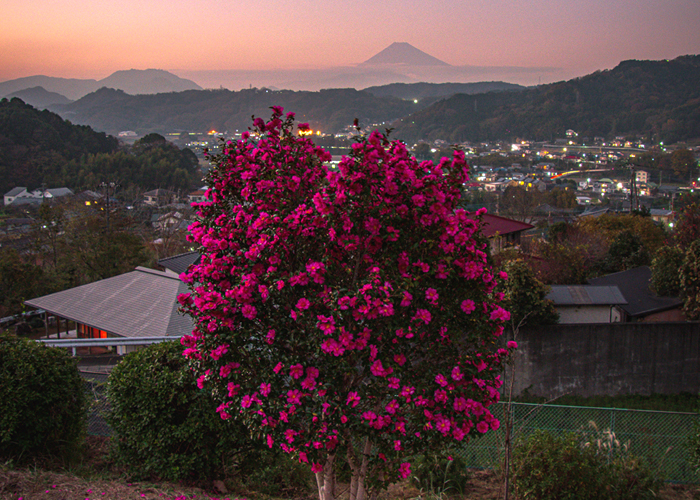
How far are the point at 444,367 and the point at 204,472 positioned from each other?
2837 millimetres

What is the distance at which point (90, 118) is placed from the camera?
148375mm

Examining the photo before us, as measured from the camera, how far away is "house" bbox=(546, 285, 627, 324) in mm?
12711

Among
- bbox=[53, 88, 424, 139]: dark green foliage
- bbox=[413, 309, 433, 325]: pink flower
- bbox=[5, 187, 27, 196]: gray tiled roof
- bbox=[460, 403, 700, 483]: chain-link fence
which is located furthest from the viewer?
bbox=[53, 88, 424, 139]: dark green foliage

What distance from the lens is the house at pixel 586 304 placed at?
12.7 m

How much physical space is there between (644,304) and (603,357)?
13.2 feet

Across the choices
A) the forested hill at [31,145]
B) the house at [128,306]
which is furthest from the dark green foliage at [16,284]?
the forested hill at [31,145]

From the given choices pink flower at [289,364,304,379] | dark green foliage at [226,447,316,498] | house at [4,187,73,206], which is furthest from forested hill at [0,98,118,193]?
pink flower at [289,364,304,379]

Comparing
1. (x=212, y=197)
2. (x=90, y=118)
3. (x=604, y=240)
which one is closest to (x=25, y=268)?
(x=212, y=197)

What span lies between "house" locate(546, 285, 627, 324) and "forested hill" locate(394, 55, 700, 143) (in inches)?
3432

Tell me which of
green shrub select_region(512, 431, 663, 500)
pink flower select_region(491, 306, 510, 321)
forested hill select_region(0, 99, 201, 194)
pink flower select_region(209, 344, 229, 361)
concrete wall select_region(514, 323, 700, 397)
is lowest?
concrete wall select_region(514, 323, 700, 397)

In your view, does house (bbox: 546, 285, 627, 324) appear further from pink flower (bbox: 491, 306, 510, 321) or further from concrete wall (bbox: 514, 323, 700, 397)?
pink flower (bbox: 491, 306, 510, 321)

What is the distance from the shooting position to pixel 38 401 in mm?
4539

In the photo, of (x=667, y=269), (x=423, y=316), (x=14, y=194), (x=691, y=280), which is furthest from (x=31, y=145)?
(x=423, y=316)

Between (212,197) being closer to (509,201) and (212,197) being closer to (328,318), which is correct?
(328,318)
